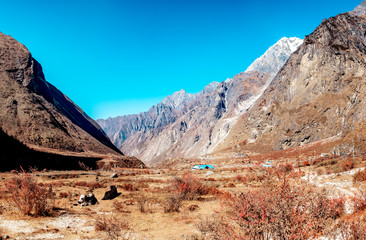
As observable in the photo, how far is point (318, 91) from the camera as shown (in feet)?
290

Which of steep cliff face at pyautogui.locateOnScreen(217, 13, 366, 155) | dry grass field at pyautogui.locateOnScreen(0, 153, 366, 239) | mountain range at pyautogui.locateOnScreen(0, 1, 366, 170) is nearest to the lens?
dry grass field at pyautogui.locateOnScreen(0, 153, 366, 239)

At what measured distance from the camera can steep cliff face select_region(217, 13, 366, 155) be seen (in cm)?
7494

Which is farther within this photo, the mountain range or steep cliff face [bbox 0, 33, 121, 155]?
steep cliff face [bbox 0, 33, 121, 155]

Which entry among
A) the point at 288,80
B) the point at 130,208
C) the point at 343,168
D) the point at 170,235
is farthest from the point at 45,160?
the point at 288,80

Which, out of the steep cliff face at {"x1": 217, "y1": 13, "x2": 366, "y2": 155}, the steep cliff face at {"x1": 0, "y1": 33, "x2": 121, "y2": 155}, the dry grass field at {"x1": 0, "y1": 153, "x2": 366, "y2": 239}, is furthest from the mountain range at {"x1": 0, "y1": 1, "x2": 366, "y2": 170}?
the dry grass field at {"x1": 0, "y1": 153, "x2": 366, "y2": 239}

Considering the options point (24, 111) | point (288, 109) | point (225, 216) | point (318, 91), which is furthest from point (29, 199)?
point (288, 109)

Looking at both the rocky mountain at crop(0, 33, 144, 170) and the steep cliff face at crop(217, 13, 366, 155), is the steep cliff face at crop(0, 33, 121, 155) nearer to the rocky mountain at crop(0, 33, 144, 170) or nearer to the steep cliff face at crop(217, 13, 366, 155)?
the rocky mountain at crop(0, 33, 144, 170)

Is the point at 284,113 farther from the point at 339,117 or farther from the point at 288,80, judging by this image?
the point at 339,117

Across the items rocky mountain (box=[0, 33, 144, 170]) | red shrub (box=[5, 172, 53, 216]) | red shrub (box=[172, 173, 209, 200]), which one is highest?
rocky mountain (box=[0, 33, 144, 170])

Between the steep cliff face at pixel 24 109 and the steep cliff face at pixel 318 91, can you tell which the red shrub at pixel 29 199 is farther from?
the steep cliff face at pixel 318 91

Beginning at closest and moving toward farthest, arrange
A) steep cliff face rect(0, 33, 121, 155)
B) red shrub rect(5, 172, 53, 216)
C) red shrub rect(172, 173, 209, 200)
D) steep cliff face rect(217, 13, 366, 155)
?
red shrub rect(5, 172, 53, 216), red shrub rect(172, 173, 209, 200), steep cliff face rect(0, 33, 121, 155), steep cliff face rect(217, 13, 366, 155)

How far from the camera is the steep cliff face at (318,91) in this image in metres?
74.9

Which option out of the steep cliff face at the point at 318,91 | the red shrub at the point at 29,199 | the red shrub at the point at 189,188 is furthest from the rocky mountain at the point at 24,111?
the steep cliff face at the point at 318,91

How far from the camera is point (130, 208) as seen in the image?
12.7 m
